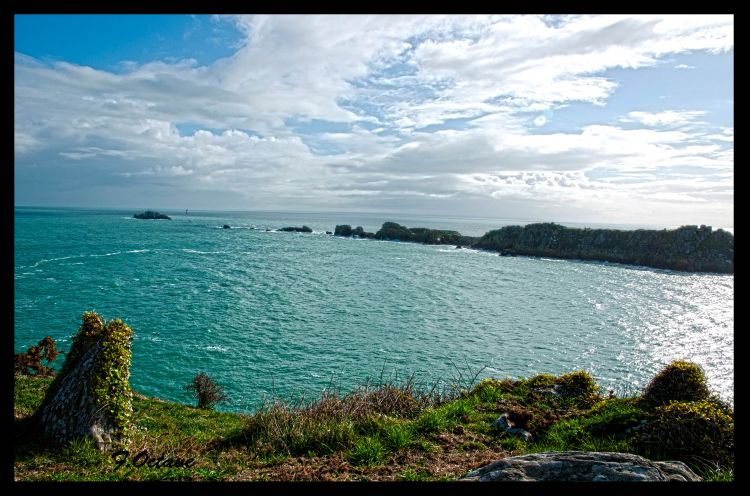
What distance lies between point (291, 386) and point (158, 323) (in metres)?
22.3

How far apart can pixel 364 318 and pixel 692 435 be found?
130 feet

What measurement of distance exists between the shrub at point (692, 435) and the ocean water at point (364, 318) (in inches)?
434

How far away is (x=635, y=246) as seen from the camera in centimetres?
10156

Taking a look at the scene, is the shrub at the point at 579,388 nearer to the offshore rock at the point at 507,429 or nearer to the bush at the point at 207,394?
the offshore rock at the point at 507,429

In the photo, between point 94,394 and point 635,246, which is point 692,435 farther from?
point 635,246

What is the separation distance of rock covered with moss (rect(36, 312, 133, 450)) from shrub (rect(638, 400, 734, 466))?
13.4 metres

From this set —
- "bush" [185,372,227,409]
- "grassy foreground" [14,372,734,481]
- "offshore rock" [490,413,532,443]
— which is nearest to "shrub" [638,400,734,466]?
"grassy foreground" [14,372,734,481]

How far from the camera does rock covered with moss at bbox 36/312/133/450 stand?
33.5 feet

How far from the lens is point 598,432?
10.8 metres


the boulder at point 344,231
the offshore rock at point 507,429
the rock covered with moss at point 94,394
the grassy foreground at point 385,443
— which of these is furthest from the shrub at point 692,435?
the boulder at point 344,231

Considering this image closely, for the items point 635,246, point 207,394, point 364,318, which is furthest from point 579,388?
point 635,246
